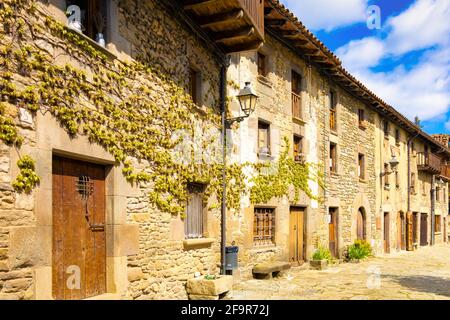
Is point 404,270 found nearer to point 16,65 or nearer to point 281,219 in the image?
point 281,219

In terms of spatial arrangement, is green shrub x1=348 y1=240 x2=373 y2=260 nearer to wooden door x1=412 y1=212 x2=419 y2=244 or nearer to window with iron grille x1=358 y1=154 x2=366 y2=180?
window with iron grille x1=358 y1=154 x2=366 y2=180

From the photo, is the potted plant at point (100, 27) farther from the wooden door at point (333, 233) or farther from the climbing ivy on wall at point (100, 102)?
the wooden door at point (333, 233)

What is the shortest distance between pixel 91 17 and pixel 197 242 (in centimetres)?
440

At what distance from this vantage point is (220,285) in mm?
7398

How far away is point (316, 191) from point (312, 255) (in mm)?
2005

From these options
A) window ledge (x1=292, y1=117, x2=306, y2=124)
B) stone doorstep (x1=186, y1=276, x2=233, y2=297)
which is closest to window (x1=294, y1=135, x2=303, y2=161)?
window ledge (x1=292, y1=117, x2=306, y2=124)

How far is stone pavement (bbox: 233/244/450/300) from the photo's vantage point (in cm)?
816

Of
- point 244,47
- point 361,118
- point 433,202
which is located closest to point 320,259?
point 244,47

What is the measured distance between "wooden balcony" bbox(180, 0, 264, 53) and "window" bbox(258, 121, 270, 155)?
2455 millimetres

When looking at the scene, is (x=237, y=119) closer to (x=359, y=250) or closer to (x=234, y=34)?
(x=234, y=34)

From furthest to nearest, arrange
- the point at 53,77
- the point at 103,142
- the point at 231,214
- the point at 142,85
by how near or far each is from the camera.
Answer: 1. the point at 231,214
2. the point at 142,85
3. the point at 103,142
4. the point at 53,77

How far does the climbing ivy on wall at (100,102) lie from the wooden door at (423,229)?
19.8 m

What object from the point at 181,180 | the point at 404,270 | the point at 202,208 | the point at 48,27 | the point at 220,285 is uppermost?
the point at 48,27
